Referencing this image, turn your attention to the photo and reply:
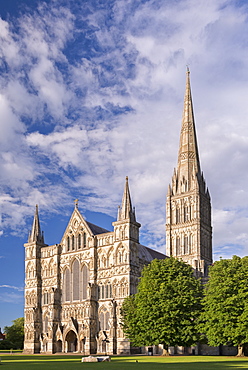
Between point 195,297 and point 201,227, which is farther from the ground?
point 201,227

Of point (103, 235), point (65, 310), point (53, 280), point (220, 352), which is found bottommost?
point (220, 352)

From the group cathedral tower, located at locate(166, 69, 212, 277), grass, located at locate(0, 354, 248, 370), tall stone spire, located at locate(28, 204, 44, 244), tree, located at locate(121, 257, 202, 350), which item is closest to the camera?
grass, located at locate(0, 354, 248, 370)

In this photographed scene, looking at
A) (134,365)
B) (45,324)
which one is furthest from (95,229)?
(134,365)

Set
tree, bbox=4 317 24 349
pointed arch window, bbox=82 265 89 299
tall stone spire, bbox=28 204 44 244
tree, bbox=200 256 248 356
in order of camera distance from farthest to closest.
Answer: tree, bbox=4 317 24 349 < tall stone spire, bbox=28 204 44 244 < pointed arch window, bbox=82 265 89 299 < tree, bbox=200 256 248 356

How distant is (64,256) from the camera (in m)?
93.2

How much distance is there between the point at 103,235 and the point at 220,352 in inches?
1203

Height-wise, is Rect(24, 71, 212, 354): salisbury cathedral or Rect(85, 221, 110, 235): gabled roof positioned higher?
Rect(85, 221, 110, 235): gabled roof

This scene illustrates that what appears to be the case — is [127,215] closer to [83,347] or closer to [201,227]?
[83,347]

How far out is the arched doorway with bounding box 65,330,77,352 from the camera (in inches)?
3401

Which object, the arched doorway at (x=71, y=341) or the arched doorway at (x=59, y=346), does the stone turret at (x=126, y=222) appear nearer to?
the arched doorway at (x=71, y=341)

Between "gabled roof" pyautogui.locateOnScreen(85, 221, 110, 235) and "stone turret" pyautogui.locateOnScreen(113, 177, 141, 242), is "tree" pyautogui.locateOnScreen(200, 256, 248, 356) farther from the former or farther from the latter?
"gabled roof" pyautogui.locateOnScreen(85, 221, 110, 235)

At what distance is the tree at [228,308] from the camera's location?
60.2 m

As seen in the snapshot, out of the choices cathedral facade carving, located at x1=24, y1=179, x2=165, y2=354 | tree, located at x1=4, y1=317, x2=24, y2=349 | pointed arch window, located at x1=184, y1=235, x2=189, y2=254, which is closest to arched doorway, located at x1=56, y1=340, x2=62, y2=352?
cathedral facade carving, located at x1=24, y1=179, x2=165, y2=354

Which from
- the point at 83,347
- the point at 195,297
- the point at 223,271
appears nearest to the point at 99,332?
the point at 83,347
